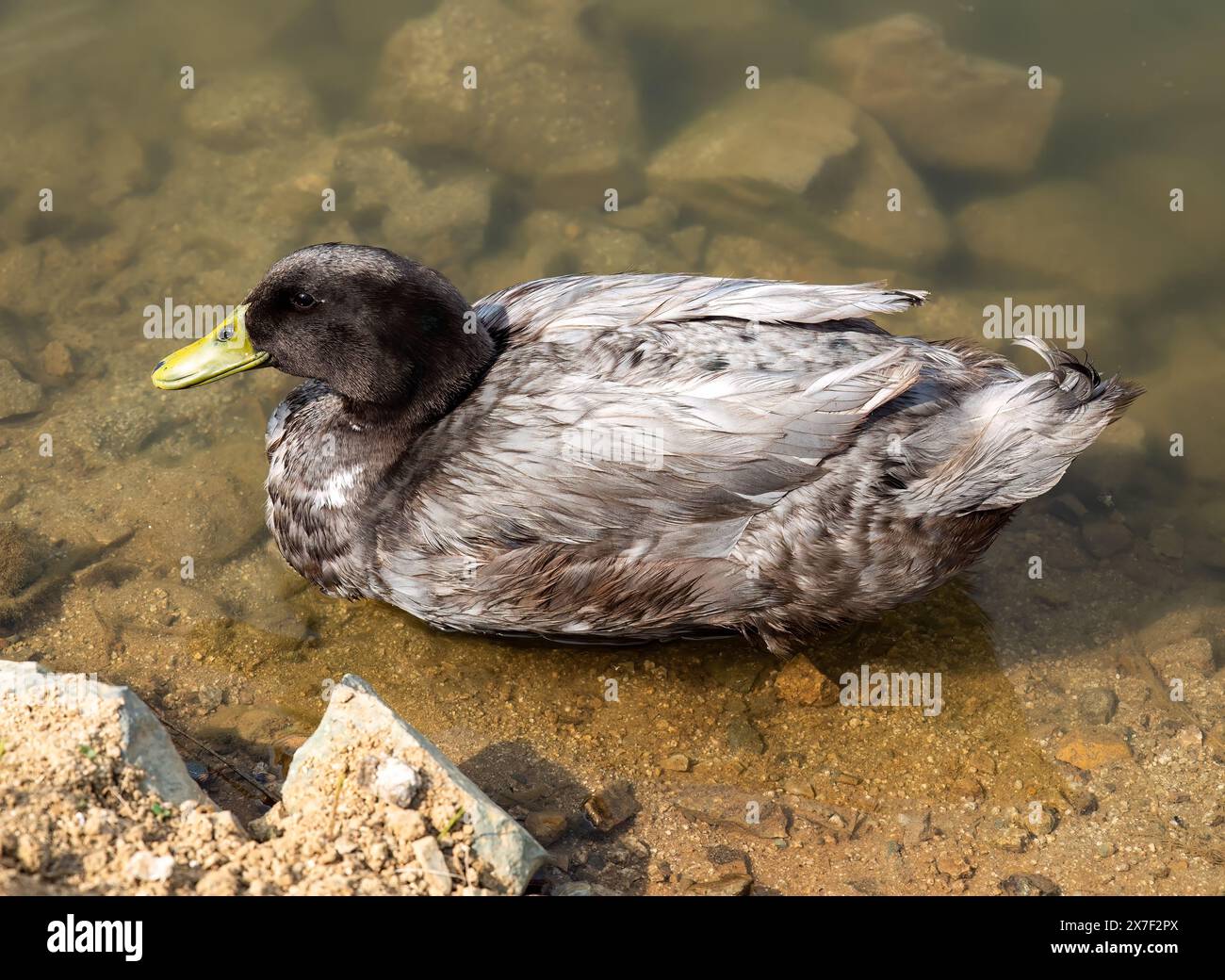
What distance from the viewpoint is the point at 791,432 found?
16.0ft

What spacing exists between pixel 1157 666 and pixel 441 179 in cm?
555

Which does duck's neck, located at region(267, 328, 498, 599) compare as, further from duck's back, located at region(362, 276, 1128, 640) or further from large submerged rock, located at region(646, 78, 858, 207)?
large submerged rock, located at region(646, 78, 858, 207)

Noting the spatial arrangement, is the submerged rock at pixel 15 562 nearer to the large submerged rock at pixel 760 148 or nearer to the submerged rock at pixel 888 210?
the large submerged rock at pixel 760 148

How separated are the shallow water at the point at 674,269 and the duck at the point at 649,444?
62 cm

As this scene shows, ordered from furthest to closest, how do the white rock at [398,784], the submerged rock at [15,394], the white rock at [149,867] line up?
the submerged rock at [15,394]
the white rock at [398,784]
the white rock at [149,867]

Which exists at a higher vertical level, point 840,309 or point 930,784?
point 840,309

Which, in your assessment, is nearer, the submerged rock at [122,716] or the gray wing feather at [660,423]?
the submerged rock at [122,716]

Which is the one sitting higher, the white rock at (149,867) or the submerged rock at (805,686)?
the white rock at (149,867)

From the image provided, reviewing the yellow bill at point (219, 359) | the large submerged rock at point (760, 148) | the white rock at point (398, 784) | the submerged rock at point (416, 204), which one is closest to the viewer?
the white rock at point (398, 784)

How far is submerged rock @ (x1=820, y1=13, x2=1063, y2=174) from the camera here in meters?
8.53

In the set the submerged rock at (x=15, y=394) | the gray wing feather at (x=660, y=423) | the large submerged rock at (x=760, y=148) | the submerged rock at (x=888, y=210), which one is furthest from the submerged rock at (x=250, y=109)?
the gray wing feather at (x=660, y=423)

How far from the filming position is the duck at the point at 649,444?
4.90m
